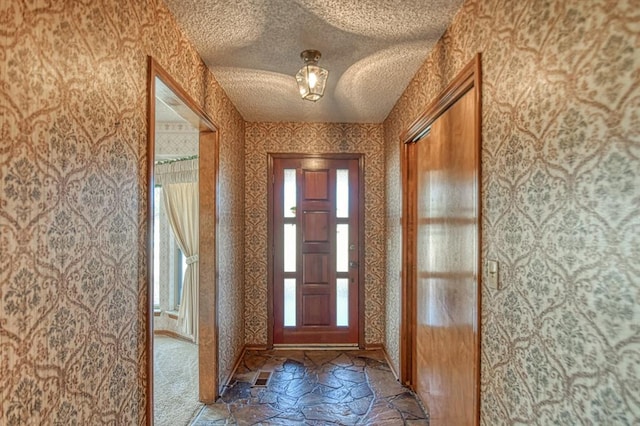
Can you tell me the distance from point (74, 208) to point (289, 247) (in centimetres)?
276

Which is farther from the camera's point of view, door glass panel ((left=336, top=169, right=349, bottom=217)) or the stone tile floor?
door glass panel ((left=336, top=169, right=349, bottom=217))

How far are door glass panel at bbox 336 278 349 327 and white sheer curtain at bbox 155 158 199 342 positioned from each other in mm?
1690

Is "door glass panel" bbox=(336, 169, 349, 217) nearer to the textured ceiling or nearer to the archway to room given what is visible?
the textured ceiling

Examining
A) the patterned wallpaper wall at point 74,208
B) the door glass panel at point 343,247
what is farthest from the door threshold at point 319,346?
the patterned wallpaper wall at point 74,208

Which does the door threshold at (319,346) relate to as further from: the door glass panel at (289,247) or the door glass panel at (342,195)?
the door glass panel at (342,195)

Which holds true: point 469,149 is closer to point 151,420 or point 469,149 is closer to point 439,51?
point 439,51

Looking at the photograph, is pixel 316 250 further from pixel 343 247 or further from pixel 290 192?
pixel 290 192

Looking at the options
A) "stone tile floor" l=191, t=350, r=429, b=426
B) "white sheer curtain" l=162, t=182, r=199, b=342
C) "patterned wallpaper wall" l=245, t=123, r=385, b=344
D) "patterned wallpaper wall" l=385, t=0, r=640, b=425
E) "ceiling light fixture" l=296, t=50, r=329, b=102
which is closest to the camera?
"patterned wallpaper wall" l=385, t=0, r=640, b=425

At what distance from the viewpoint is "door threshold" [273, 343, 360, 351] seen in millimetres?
3646

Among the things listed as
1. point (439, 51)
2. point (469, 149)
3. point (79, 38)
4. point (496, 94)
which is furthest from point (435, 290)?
point (79, 38)

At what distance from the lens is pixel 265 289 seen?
366 cm

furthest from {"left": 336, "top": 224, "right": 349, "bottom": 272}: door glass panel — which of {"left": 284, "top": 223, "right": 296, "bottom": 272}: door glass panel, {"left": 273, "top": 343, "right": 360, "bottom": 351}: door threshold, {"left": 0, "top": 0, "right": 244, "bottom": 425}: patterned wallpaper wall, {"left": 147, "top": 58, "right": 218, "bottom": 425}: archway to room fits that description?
{"left": 0, "top": 0, "right": 244, "bottom": 425}: patterned wallpaper wall

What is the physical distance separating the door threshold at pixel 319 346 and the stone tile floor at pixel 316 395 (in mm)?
181

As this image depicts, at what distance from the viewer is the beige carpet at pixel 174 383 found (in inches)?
94.3
